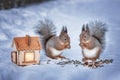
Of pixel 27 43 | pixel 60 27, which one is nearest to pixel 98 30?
pixel 60 27

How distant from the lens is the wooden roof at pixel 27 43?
4.89ft

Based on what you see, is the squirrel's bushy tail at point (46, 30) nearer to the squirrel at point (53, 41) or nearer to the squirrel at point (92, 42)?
the squirrel at point (53, 41)

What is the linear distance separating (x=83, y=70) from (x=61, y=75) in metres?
0.09

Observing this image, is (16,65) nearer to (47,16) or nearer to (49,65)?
(49,65)

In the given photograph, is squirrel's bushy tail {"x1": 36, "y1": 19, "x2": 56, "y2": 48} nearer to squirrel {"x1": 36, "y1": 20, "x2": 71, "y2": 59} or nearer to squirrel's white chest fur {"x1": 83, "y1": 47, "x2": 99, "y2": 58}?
squirrel {"x1": 36, "y1": 20, "x2": 71, "y2": 59}

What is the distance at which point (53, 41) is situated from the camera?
1.51 metres

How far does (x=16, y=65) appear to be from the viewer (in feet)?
4.91

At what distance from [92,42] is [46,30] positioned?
197mm

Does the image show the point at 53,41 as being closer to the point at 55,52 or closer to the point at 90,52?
the point at 55,52

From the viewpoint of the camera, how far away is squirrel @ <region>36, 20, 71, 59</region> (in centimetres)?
151

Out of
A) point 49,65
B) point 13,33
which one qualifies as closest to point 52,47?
point 49,65

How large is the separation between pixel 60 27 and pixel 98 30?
0.17 m

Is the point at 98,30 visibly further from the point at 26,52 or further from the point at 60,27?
the point at 26,52

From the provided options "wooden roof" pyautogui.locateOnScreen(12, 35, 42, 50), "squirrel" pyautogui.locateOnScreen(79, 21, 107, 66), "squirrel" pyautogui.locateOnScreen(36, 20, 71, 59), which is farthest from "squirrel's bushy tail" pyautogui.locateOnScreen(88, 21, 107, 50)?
"wooden roof" pyautogui.locateOnScreen(12, 35, 42, 50)
